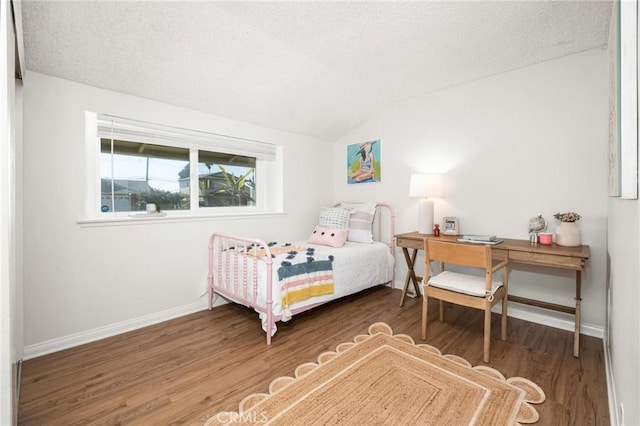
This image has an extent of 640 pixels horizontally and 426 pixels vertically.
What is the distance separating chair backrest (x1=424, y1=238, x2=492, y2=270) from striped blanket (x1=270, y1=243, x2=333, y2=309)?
37.4 inches

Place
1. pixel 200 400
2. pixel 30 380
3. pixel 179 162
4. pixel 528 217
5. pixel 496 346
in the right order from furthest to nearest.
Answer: pixel 179 162 → pixel 528 217 → pixel 496 346 → pixel 30 380 → pixel 200 400

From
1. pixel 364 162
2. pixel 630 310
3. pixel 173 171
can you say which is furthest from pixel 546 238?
pixel 173 171

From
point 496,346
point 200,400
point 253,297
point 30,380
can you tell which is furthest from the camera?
point 253,297

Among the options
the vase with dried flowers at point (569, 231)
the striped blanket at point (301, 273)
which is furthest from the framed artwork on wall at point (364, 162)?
the vase with dried flowers at point (569, 231)

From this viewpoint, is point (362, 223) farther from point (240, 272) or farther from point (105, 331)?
point (105, 331)

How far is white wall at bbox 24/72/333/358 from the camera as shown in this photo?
2.08 m

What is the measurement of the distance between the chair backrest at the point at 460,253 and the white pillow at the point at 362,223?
1.33 meters

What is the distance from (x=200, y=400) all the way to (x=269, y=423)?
0.46 metres

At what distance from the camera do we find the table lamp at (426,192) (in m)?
3.05

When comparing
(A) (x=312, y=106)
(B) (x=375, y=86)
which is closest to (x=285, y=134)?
(A) (x=312, y=106)

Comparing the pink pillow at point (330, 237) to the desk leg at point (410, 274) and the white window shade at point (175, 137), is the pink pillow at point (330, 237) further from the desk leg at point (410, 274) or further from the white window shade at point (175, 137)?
the white window shade at point (175, 137)

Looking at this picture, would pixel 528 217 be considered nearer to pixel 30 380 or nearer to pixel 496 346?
pixel 496 346

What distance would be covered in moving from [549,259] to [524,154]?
3.49ft

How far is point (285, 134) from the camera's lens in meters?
3.71
